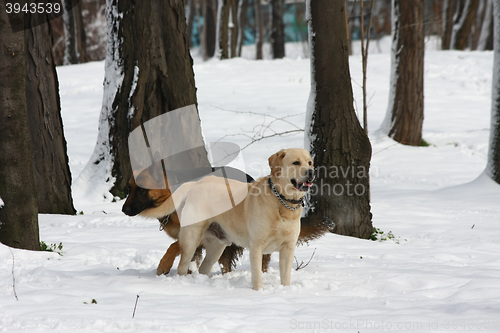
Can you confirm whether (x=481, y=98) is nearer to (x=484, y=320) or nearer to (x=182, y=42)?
(x=182, y=42)

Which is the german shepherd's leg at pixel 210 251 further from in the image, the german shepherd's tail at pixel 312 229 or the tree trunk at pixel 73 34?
the tree trunk at pixel 73 34

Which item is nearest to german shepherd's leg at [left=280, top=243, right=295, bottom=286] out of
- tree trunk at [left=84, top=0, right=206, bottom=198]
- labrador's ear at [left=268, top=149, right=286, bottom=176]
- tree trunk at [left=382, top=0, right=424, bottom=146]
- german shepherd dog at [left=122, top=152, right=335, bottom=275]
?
labrador's ear at [left=268, top=149, right=286, bottom=176]

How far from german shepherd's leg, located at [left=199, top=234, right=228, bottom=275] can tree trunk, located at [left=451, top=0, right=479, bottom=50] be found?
75.0 ft

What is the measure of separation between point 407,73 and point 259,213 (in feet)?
35.6

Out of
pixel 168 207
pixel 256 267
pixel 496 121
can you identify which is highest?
pixel 168 207

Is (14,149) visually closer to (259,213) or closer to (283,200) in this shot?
(259,213)

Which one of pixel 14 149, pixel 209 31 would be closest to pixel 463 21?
pixel 209 31

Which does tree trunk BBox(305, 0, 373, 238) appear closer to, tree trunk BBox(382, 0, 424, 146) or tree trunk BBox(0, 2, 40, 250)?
tree trunk BBox(0, 2, 40, 250)

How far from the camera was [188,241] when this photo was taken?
5.04 meters

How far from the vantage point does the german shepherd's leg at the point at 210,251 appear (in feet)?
17.6

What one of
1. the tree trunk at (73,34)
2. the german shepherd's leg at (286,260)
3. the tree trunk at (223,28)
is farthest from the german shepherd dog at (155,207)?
the tree trunk at (73,34)

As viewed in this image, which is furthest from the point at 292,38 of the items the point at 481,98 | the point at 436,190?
the point at 436,190

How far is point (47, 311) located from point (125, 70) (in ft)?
18.5

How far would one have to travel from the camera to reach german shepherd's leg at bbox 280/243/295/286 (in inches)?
189
